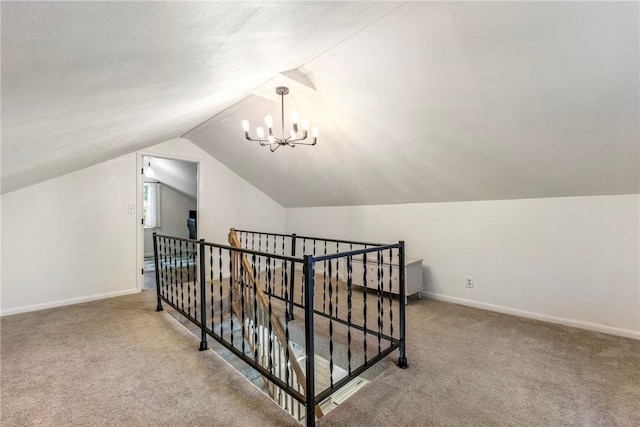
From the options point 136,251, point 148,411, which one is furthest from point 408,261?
point 136,251

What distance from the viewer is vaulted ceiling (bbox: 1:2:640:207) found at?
3.07 feet

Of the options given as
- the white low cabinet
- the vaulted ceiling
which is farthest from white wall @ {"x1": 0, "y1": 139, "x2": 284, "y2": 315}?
the white low cabinet

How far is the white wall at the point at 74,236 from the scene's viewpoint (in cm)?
317

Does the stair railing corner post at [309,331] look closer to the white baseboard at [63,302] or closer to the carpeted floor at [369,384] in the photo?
the carpeted floor at [369,384]

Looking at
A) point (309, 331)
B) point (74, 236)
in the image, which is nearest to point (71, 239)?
point (74, 236)

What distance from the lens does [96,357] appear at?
219 cm

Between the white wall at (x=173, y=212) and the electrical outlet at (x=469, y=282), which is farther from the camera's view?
the white wall at (x=173, y=212)

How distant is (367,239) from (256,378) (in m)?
2.44

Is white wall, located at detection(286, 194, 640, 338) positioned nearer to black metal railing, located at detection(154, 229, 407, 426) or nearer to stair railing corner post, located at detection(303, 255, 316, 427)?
black metal railing, located at detection(154, 229, 407, 426)

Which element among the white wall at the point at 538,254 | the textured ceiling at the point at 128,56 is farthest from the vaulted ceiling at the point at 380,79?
the white wall at the point at 538,254

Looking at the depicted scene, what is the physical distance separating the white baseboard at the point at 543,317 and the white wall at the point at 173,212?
21.5ft

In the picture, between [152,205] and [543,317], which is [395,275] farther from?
[152,205]

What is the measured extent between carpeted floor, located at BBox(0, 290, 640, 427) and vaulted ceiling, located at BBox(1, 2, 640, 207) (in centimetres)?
146

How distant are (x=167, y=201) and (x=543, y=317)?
26.0 feet
